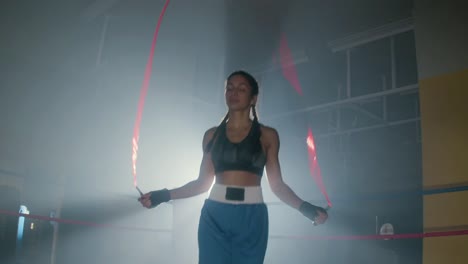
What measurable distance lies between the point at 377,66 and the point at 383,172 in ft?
6.75

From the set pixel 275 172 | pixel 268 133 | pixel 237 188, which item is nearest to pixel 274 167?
pixel 275 172

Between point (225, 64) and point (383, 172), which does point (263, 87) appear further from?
point (383, 172)

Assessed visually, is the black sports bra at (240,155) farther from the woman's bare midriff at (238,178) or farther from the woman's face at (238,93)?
the woman's face at (238,93)

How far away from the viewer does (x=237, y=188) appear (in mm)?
2074

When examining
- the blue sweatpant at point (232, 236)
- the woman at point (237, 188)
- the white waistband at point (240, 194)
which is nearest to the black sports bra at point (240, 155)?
the woman at point (237, 188)

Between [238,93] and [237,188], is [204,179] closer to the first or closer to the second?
[237,188]

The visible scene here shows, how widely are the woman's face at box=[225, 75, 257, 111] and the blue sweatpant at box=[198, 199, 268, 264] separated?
62cm

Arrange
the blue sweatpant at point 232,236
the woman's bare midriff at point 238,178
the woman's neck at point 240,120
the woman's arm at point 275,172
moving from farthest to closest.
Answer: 1. the woman's neck at point 240,120
2. the woman's arm at point 275,172
3. the woman's bare midriff at point 238,178
4. the blue sweatpant at point 232,236

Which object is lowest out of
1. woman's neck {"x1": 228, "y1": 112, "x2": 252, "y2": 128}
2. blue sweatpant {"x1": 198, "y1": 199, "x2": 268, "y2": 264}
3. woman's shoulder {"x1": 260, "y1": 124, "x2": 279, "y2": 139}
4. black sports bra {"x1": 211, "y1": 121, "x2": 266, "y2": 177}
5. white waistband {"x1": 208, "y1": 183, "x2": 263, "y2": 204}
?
blue sweatpant {"x1": 198, "y1": 199, "x2": 268, "y2": 264}

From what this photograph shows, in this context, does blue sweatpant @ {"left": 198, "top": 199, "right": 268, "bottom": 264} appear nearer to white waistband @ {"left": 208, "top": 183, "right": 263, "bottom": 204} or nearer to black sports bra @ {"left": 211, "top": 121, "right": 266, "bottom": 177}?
white waistband @ {"left": 208, "top": 183, "right": 263, "bottom": 204}

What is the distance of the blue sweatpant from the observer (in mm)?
1986

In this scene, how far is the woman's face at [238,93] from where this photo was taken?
2.30 metres

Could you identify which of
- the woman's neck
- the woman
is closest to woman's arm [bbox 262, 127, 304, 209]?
the woman

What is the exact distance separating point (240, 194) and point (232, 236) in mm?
228
